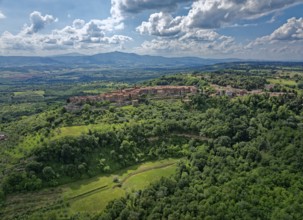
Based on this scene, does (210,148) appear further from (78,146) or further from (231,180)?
(78,146)

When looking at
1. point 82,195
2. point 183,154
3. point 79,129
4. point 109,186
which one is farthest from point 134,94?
point 82,195

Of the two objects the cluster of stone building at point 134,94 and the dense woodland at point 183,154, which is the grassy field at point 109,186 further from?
the cluster of stone building at point 134,94

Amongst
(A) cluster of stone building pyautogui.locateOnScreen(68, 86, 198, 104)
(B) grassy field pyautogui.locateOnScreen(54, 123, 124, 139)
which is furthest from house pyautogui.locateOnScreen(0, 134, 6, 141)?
(A) cluster of stone building pyautogui.locateOnScreen(68, 86, 198, 104)

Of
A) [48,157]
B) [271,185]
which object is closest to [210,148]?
[271,185]

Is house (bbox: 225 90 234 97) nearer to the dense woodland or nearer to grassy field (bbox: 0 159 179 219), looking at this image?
the dense woodland

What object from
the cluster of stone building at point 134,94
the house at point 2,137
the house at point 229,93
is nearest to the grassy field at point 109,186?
the house at point 2,137

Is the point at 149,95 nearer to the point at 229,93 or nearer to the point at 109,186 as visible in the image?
the point at 229,93
